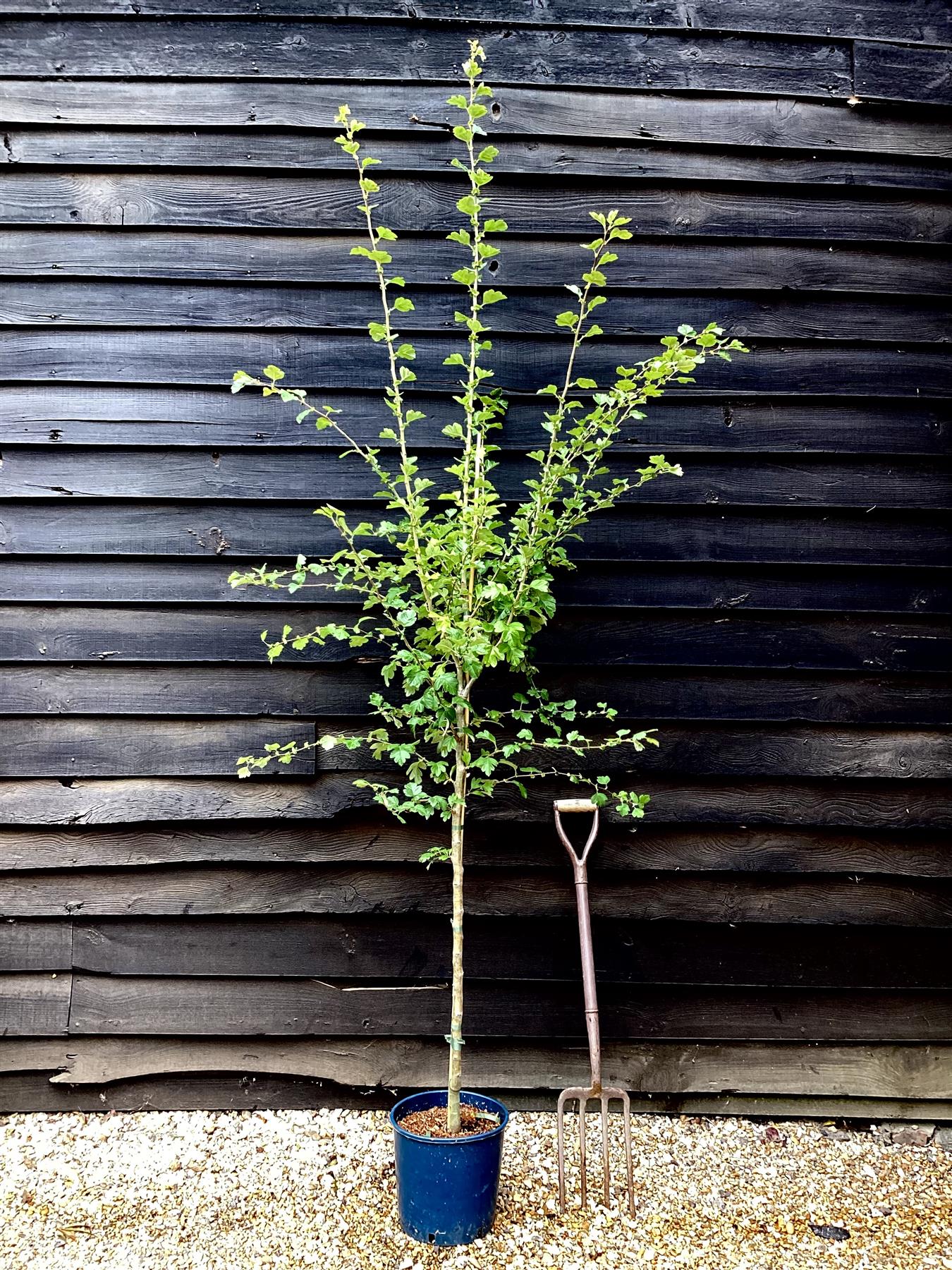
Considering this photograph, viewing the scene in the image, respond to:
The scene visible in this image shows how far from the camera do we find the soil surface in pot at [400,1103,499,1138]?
2148mm

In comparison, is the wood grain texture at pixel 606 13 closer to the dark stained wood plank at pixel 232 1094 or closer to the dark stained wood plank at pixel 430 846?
the dark stained wood plank at pixel 430 846

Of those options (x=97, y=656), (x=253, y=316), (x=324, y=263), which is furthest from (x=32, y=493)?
(x=324, y=263)

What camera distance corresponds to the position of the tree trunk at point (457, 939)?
215 centimetres

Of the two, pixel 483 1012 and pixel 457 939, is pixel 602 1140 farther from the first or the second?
pixel 457 939

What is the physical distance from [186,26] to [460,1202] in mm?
3313

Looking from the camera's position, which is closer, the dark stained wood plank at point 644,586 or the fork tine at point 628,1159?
the fork tine at point 628,1159

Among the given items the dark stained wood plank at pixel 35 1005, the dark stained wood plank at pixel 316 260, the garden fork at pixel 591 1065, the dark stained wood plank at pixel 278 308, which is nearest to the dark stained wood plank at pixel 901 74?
the dark stained wood plank at pixel 316 260

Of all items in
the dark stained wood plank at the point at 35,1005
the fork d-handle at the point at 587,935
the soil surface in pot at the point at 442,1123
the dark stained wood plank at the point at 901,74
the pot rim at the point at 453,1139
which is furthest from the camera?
the dark stained wood plank at the point at 901,74

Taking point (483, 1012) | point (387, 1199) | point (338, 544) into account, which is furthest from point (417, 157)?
point (387, 1199)

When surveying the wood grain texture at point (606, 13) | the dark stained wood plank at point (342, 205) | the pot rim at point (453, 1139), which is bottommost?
the pot rim at point (453, 1139)

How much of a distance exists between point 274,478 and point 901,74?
2301mm

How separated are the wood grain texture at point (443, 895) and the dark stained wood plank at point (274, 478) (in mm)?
1019

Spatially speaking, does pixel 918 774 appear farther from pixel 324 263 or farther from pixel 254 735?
pixel 324 263

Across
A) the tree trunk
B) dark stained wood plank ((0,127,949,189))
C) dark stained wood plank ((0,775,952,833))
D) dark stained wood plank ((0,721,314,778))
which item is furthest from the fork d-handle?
dark stained wood plank ((0,127,949,189))
